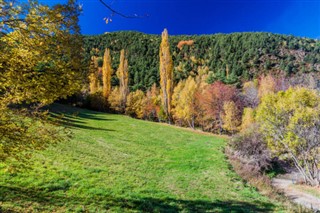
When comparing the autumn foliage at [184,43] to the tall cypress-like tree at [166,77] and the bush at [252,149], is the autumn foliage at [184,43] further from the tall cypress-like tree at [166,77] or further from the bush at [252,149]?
the bush at [252,149]

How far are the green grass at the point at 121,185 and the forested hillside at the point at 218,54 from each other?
3935 centimetres

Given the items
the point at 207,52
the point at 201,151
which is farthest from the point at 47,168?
the point at 207,52

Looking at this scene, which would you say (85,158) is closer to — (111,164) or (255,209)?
(111,164)

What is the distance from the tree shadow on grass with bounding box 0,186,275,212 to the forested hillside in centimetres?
4239

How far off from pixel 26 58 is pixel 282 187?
1375 cm

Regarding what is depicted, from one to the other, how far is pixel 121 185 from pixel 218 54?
83910mm

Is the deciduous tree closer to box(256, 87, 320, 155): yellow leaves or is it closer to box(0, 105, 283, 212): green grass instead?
box(256, 87, 320, 155): yellow leaves

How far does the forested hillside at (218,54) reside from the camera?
2662 inches

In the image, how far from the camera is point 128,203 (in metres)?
7.11

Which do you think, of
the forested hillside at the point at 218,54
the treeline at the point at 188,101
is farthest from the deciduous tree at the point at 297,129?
the forested hillside at the point at 218,54

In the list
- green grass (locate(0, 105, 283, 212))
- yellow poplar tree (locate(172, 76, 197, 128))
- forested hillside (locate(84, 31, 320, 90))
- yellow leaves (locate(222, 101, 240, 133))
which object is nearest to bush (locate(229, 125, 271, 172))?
green grass (locate(0, 105, 283, 212))

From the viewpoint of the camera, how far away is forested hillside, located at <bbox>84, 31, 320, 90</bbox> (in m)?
67.6

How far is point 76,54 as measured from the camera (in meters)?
5.08

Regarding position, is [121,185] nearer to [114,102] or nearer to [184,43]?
[114,102]
